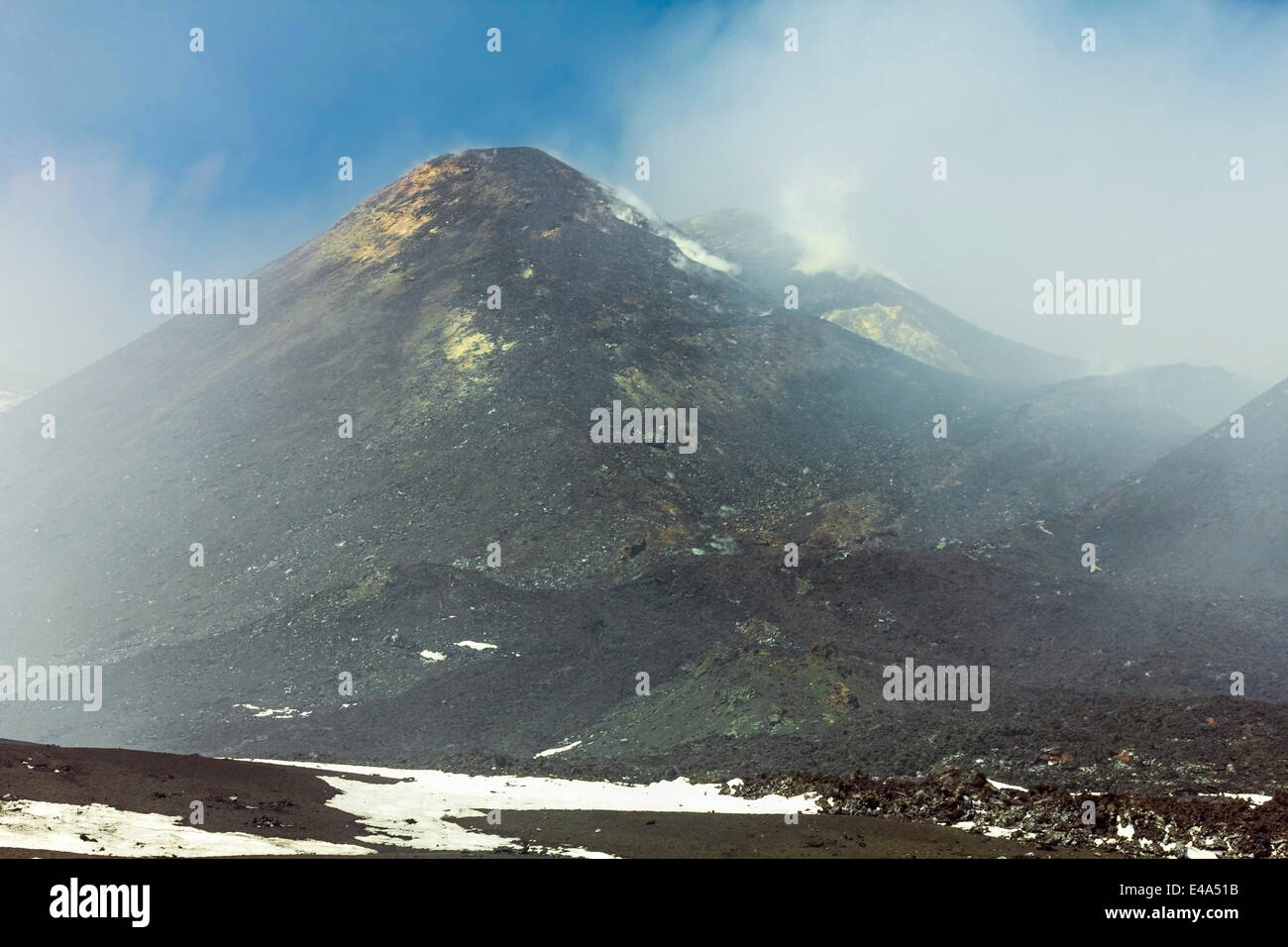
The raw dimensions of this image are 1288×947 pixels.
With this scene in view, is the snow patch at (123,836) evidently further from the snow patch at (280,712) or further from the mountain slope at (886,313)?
the mountain slope at (886,313)

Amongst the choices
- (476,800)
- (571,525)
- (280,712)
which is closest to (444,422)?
(571,525)

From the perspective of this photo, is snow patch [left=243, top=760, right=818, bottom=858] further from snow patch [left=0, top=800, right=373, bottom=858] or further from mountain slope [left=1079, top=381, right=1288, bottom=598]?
mountain slope [left=1079, top=381, right=1288, bottom=598]

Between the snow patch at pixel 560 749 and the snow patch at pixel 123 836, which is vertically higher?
the snow patch at pixel 123 836

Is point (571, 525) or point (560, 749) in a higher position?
point (571, 525)

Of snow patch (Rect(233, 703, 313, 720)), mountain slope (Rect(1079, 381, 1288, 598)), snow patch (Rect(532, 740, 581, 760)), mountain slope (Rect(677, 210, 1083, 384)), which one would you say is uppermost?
mountain slope (Rect(677, 210, 1083, 384))

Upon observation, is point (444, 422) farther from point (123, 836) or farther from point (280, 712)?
point (123, 836)

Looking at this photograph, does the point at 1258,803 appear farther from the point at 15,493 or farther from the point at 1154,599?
the point at 15,493

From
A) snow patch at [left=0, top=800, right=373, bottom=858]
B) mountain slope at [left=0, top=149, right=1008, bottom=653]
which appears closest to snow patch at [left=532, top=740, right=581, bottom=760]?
mountain slope at [left=0, top=149, right=1008, bottom=653]

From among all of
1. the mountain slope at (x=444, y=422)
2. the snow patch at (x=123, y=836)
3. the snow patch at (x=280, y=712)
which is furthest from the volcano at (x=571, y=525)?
the snow patch at (x=123, y=836)

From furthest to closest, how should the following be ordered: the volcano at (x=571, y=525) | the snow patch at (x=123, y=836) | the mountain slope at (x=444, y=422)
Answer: the mountain slope at (x=444, y=422)
the volcano at (x=571, y=525)
the snow patch at (x=123, y=836)

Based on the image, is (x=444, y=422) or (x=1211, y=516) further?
(x=444, y=422)

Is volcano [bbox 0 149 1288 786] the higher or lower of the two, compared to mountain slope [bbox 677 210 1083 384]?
lower

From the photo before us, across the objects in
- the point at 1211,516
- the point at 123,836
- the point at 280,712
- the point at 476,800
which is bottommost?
the point at 476,800
